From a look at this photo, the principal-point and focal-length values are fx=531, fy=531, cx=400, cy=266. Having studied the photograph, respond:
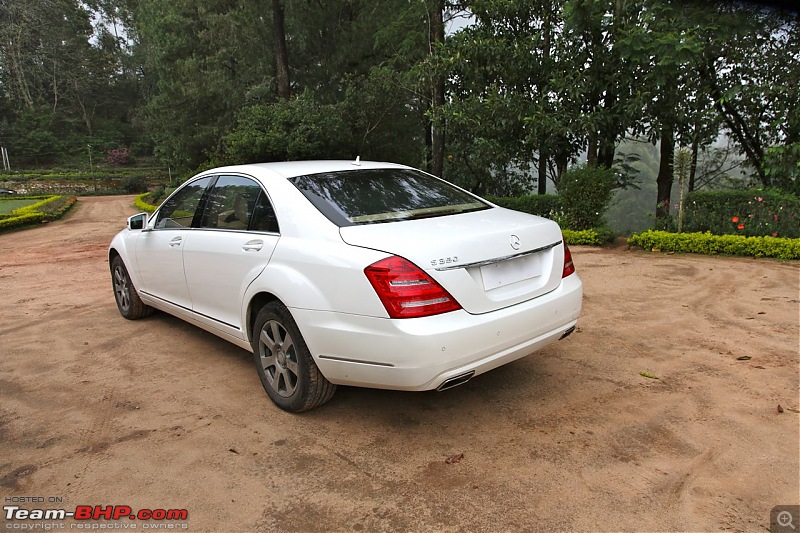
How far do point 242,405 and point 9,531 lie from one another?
1.30 metres

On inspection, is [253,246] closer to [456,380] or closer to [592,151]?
[456,380]

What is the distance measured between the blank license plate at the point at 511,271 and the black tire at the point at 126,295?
12.4 ft

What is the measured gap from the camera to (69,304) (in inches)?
241

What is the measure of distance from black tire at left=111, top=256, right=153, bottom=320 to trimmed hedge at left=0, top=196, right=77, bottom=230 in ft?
40.9

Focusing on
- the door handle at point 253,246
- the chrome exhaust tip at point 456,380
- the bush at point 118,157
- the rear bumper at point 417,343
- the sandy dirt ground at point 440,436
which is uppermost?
the bush at point 118,157

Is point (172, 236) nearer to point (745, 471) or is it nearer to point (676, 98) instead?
point (745, 471)

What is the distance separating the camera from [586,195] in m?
9.59

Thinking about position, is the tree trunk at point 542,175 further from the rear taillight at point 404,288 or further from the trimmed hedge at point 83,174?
the trimmed hedge at point 83,174

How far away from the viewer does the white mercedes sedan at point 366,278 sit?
2586 millimetres

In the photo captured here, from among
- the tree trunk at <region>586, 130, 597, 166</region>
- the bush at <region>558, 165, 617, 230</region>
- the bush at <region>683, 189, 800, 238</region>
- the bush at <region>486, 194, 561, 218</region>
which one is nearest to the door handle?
the bush at <region>558, 165, 617, 230</region>

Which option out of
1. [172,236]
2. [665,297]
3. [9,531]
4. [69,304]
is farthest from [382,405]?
[69,304]

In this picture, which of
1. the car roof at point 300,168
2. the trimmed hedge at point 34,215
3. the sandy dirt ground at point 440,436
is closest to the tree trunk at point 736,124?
the sandy dirt ground at point 440,436

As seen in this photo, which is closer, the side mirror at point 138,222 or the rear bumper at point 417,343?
the rear bumper at point 417,343

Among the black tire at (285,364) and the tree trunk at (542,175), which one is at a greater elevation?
the tree trunk at (542,175)
